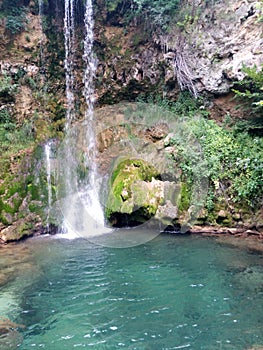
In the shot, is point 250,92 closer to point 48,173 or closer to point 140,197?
point 140,197

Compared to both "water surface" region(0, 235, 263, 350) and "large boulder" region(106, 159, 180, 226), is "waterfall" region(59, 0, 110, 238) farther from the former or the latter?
"water surface" region(0, 235, 263, 350)

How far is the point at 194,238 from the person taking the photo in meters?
8.56

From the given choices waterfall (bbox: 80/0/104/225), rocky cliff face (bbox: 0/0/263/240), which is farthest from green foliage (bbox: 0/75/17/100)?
waterfall (bbox: 80/0/104/225)

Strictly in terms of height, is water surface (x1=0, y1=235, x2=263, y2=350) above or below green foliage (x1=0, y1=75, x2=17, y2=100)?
below

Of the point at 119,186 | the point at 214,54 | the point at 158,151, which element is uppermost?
the point at 214,54

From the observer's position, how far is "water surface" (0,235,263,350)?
14.0 ft

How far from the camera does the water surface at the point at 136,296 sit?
4.25 metres

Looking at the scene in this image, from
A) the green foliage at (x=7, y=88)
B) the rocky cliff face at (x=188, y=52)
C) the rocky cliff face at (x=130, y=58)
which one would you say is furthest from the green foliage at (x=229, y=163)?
the green foliage at (x=7, y=88)

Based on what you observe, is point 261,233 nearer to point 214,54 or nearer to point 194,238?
point 194,238

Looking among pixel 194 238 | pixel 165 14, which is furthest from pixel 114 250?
pixel 165 14

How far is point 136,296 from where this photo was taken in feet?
18.0

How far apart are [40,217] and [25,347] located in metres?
5.54

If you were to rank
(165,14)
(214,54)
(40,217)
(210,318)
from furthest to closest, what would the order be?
(165,14), (214,54), (40,217), (210,318)

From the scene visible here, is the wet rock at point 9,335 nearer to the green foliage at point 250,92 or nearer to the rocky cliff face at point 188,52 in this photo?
the green foliage at point 250,92
